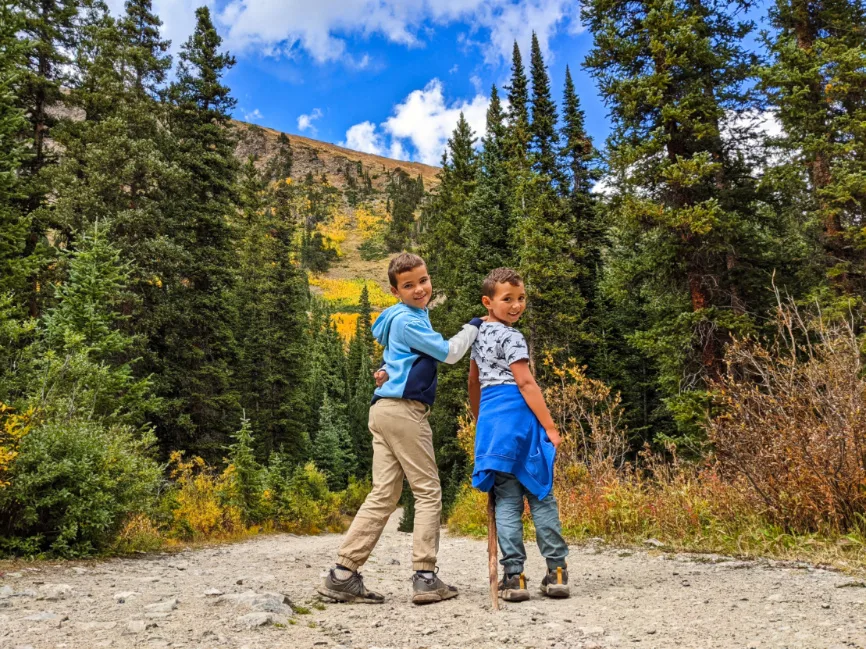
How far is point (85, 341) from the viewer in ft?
33.3

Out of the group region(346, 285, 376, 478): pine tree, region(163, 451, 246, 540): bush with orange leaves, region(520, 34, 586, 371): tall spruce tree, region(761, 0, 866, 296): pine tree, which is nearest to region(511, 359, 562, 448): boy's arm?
region(163, 451, 246, 540): bush with orange leaves

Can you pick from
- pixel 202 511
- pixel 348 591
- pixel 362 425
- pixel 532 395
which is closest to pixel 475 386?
pixel 532 395

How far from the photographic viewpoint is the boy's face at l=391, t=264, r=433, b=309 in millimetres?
3463

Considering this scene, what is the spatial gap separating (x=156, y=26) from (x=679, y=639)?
25963mm

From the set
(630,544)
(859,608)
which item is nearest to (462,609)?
(859,608)

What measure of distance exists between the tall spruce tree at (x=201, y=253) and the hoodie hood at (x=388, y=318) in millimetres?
16275

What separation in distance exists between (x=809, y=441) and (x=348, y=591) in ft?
12.0

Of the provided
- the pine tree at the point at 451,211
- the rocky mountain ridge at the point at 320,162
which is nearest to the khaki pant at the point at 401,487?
the pine tree at the point at 451,211

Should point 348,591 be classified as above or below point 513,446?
below

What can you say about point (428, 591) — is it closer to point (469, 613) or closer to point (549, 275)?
point (469, 613)

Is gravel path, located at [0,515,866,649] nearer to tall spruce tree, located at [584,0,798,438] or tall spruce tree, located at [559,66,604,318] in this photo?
tall spruce tree, located at [584,0,798,438]

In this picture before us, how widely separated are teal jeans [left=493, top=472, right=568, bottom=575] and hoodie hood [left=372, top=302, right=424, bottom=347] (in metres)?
1.13

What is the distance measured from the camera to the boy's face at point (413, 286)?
11.4 feet

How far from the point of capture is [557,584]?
3.26 m
